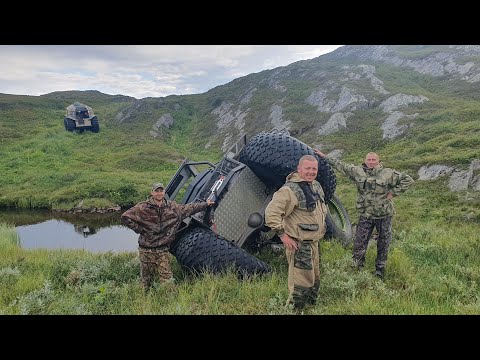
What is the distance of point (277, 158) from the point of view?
638cm

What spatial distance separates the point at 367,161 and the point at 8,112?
55885 mm

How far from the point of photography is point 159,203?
5.56m

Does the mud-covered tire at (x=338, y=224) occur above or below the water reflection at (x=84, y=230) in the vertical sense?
above

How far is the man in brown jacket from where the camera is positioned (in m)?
5.56

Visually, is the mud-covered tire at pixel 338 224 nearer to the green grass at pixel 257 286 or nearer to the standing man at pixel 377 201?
the green grass at pixel 257 286

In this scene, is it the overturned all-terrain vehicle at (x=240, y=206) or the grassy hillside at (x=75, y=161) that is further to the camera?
the grassy hillside at (x=75, y=161)

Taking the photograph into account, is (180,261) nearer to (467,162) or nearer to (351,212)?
(351,212)

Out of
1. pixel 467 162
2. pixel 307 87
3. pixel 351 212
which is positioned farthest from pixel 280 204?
pixel 307 87

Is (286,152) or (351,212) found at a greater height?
(286,152)

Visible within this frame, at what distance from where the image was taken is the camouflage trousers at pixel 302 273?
173 inches

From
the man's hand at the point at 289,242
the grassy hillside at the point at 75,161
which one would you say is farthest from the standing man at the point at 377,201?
the grassy hillside at the point at 75,161

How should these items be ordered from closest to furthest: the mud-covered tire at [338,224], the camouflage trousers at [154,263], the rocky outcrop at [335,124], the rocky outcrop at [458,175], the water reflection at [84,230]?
the camouflage trousers at [154,263] → the mud-covered tire at [338,224] → the rocky outcrop at [458,175] → the water reflection at [84,230] → the rocky outcrop at [335,124]

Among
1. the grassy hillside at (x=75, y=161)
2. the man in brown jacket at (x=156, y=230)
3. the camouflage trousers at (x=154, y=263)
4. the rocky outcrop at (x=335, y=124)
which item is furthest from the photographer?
the rocky outcrop at (x=335, y=124)
